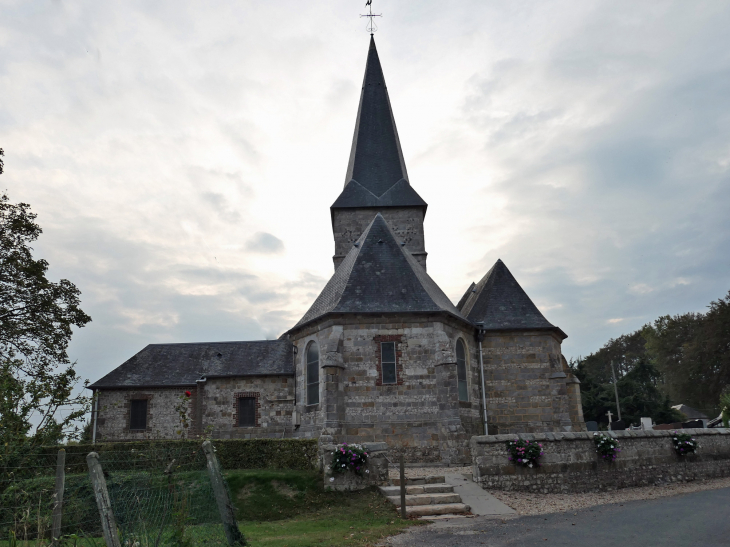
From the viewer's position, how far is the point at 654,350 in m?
49.1

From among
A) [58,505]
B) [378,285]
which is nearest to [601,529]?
[58,505]

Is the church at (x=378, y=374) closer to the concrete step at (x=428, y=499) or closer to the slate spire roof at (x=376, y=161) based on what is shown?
the concrete step at (x=428, y=499)

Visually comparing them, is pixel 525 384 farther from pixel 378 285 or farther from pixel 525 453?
pixel 525 453

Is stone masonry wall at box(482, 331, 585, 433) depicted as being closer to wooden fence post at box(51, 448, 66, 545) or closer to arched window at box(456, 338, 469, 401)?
arched window at box(456, 338, 469, 401)

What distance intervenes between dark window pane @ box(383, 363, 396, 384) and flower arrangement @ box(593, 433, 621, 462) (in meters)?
5.96

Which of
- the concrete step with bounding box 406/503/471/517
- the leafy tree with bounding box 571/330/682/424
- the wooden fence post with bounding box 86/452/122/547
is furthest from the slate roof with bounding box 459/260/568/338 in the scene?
the leafy tree with bounding box 571/330/682/424

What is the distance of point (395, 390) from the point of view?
16734 millimetres

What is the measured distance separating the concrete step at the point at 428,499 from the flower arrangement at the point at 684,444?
6.91 metres

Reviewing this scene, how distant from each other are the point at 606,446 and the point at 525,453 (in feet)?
7.21

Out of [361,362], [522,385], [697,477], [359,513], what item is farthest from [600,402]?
[359,513]

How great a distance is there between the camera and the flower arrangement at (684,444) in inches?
569

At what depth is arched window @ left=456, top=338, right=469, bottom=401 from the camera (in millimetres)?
18388

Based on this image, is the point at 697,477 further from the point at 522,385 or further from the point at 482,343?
the point at 482,343

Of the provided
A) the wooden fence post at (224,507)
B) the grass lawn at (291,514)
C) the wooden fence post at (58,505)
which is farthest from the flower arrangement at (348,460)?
the wooden fence post at (58,505)
